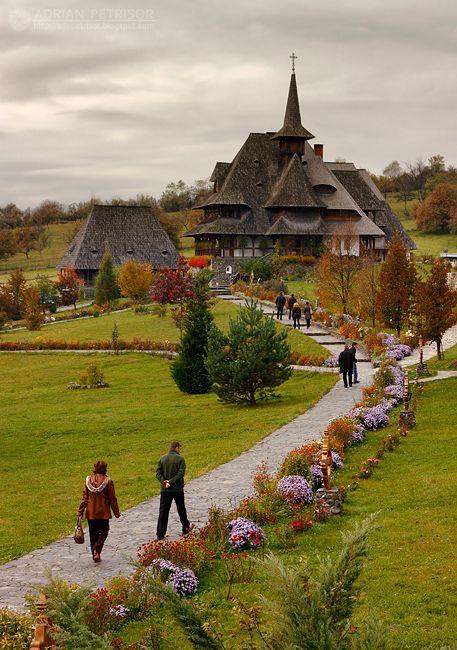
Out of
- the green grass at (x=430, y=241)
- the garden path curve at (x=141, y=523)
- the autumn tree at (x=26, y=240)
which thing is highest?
the autumn tree at (x=26, y=240)

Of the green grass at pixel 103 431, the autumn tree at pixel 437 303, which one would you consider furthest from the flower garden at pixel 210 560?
the autumn tree at pixel 437 303

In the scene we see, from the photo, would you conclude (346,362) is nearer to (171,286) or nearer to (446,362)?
(446,362)

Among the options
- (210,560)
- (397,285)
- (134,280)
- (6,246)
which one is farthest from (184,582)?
(6,246)

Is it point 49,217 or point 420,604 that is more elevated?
point 49,217

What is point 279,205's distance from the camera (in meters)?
73.8

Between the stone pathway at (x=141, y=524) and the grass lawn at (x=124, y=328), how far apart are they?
64.8 feet

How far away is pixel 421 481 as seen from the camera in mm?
16281

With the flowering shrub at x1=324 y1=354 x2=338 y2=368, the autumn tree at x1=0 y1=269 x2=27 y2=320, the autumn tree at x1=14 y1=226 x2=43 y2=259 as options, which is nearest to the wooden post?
the flowering shrub at x1=324 y1=354 x2=338 y2=368

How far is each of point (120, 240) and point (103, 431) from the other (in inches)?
2461

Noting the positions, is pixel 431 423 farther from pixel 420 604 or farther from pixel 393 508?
pixel 420 604

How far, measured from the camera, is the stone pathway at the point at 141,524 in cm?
1212

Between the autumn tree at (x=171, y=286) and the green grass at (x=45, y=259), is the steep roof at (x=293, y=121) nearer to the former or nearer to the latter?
the autumn tree at (x=171, y=286)

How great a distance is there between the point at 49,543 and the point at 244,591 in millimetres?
4531

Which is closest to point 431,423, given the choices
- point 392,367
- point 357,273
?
point 392,367
